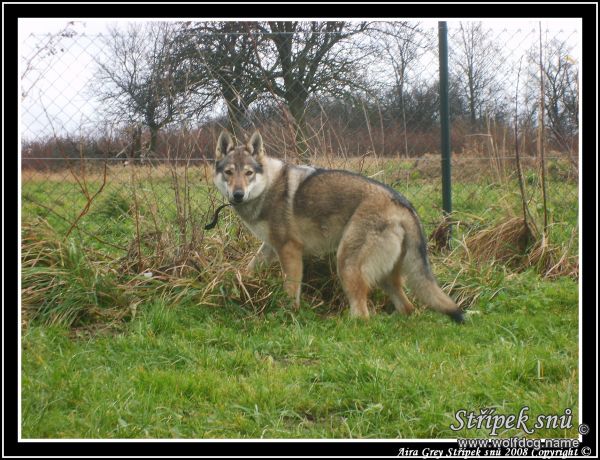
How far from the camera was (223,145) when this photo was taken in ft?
17.9

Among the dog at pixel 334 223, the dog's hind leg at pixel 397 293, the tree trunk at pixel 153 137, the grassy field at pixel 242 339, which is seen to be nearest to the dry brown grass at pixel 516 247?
the grassy field at pixel 242 339

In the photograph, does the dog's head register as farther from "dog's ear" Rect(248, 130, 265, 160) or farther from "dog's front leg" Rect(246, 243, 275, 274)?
"dog's front leg" Rect(246, 243, 275, 274)

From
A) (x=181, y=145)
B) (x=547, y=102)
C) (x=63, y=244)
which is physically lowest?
(x=63, y=244)

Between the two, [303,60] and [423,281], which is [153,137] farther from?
[423,281]

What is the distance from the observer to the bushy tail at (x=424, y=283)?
4711 millimetres

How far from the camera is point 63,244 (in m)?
4.90

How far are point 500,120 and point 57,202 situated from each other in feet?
18.5

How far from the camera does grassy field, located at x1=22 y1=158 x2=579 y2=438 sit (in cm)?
306

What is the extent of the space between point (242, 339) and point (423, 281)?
1.76m

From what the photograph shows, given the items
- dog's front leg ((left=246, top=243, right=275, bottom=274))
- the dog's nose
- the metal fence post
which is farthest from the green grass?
the metal fence post

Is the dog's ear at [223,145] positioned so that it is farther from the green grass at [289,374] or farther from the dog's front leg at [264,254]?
the green grass at [289,374]

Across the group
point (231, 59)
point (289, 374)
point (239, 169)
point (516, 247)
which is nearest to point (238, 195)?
point (239, 169)
